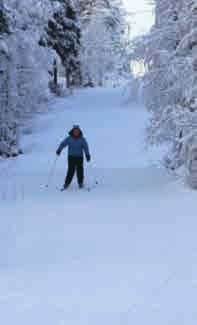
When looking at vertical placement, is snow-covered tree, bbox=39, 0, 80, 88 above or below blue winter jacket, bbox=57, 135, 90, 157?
above

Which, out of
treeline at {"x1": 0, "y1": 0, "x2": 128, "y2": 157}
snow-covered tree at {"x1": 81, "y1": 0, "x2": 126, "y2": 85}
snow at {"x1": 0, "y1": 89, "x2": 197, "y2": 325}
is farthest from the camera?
snow-covered tree at {"x1": 81, "y1": 0, "x2": 126, "y2": 85}

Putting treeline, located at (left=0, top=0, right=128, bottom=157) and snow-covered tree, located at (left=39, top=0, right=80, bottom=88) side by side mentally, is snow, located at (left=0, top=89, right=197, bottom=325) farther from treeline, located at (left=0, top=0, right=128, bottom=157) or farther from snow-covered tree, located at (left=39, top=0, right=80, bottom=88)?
snow-covered tree, located at (left=39, top=0, right=80, bottom=88)

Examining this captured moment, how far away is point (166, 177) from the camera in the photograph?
14352 mm

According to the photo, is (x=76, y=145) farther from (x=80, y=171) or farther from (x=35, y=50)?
(x=35, y=50)

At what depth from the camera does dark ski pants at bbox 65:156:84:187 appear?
13.5 m

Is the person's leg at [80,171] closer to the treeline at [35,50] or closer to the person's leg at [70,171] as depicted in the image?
the person's leg at [70,171]

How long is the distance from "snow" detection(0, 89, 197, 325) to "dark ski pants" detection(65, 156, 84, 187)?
0.45m

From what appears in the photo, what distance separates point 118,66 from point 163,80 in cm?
5925

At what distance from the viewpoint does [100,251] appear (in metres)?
7.11

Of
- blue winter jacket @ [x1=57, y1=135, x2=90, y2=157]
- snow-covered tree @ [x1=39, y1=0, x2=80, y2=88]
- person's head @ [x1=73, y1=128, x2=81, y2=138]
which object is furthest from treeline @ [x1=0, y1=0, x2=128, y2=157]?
blue winter jacket @ [x1=57, y1=135, x2=90, y2=157]

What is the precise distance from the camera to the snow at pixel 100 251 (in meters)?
4.97

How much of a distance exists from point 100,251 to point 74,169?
6.69 meters

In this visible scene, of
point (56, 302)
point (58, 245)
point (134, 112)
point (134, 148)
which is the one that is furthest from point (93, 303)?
point (134, 112)

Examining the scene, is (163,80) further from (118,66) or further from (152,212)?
(118,66)
